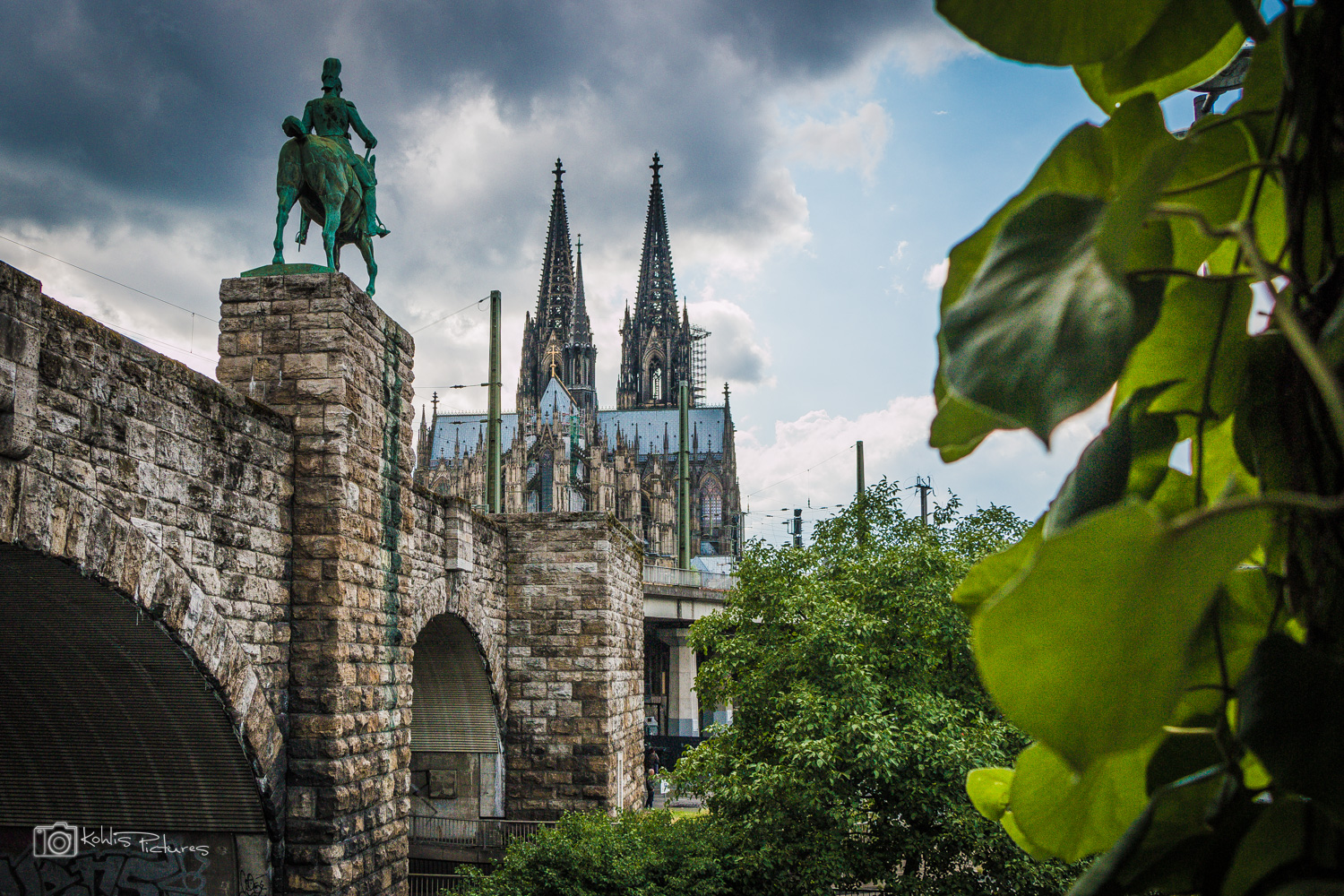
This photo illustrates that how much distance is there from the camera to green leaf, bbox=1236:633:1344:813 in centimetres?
43

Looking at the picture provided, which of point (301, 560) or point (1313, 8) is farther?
point (301, 560)

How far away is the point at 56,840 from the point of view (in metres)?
7.39

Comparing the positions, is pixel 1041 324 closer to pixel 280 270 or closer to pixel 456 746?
pixel 280 270

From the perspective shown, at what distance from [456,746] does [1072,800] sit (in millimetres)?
12982

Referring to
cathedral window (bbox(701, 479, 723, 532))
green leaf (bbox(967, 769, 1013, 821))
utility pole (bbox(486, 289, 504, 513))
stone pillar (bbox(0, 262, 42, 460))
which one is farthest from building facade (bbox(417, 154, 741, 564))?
green leaf (bbox(967, 769, 1013, 821))

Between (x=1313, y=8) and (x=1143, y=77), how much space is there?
10 cm

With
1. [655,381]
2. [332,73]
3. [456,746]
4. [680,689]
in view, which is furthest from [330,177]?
[655,381]

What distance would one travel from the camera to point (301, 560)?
6.99m

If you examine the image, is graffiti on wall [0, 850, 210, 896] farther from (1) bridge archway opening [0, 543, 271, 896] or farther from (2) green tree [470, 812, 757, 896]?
(2) green tree [470, 812, 757, 896]

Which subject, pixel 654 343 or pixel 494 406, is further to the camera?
pixel 654 343

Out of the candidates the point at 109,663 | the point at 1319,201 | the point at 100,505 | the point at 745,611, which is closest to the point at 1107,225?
the point at 1319,201

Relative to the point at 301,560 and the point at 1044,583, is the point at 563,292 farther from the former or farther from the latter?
the point at 1044,583

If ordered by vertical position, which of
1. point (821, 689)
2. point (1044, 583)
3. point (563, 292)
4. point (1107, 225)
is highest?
point (563, 292)

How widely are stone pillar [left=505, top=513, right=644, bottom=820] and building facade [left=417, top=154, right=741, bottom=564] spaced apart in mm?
36470
